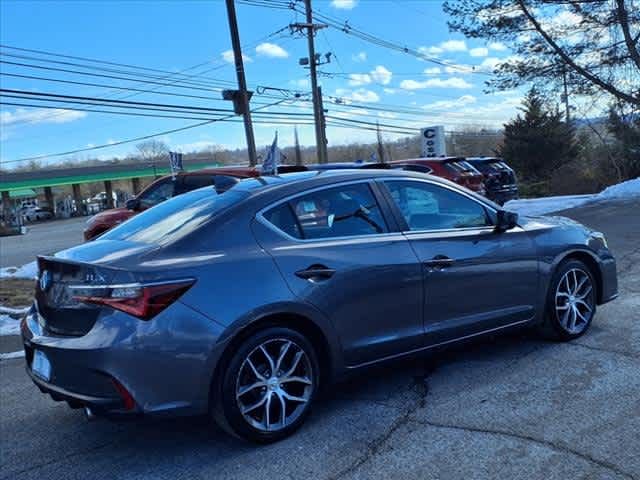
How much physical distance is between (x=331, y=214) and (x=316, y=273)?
49cm

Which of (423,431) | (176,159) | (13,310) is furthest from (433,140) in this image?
(423,431)

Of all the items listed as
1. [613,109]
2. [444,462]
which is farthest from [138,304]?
[613,109]

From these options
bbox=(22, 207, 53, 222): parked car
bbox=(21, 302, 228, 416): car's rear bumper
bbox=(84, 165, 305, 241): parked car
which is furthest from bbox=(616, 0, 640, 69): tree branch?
bbox=(22, 207, 53, 222): parked car

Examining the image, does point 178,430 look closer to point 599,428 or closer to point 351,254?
point 351,254

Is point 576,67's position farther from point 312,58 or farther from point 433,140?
point 312,58

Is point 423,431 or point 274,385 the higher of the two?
point 274,385

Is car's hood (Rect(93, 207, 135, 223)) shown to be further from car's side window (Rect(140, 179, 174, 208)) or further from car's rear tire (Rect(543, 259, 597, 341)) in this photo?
car's rear tire (Rect(543, 259, 597, 341))

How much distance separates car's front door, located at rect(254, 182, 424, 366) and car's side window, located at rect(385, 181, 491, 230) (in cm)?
24

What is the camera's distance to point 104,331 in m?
3.10

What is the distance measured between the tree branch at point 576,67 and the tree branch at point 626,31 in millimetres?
1210

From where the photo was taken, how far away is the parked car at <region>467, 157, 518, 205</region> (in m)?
15.1

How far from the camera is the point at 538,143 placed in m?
36.7

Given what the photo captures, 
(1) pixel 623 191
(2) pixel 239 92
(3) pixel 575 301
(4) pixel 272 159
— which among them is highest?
(2) pixel 239 92

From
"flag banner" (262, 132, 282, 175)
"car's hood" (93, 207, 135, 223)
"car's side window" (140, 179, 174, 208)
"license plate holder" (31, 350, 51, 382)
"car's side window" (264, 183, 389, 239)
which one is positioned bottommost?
"license plate holder" (31, 350, 51, 382)
